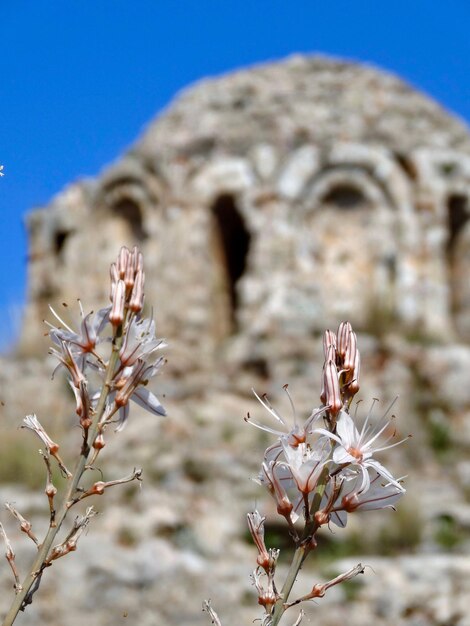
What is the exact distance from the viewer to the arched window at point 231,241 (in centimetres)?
995

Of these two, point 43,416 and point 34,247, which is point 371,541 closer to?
point 43,416

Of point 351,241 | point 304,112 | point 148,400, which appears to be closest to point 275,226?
point 351,241

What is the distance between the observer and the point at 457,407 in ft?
27.6

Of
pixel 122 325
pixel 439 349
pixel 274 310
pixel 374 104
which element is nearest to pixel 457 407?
pixel 439 349

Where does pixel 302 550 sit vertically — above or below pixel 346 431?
below

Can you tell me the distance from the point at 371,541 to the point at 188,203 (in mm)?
4343

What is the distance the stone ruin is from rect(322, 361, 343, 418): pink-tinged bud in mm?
7170

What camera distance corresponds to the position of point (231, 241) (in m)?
10.4

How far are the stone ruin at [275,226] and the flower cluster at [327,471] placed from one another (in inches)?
280

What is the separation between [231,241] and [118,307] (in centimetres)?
888

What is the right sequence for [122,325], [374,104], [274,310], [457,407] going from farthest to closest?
[374,104], [274,310], [457,407], [122,325]

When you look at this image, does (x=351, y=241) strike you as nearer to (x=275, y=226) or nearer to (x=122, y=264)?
(x=275, y=226)

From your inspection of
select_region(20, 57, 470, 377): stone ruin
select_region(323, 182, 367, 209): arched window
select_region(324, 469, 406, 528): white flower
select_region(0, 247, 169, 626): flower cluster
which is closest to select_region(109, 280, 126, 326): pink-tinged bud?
select_region(0, 247, 169, 626): flower cluster

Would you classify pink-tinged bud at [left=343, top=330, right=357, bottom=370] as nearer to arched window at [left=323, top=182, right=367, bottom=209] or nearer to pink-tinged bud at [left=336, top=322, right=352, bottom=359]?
pink-tinged bud at [left=336, top=322, right=352, bottom=359]
